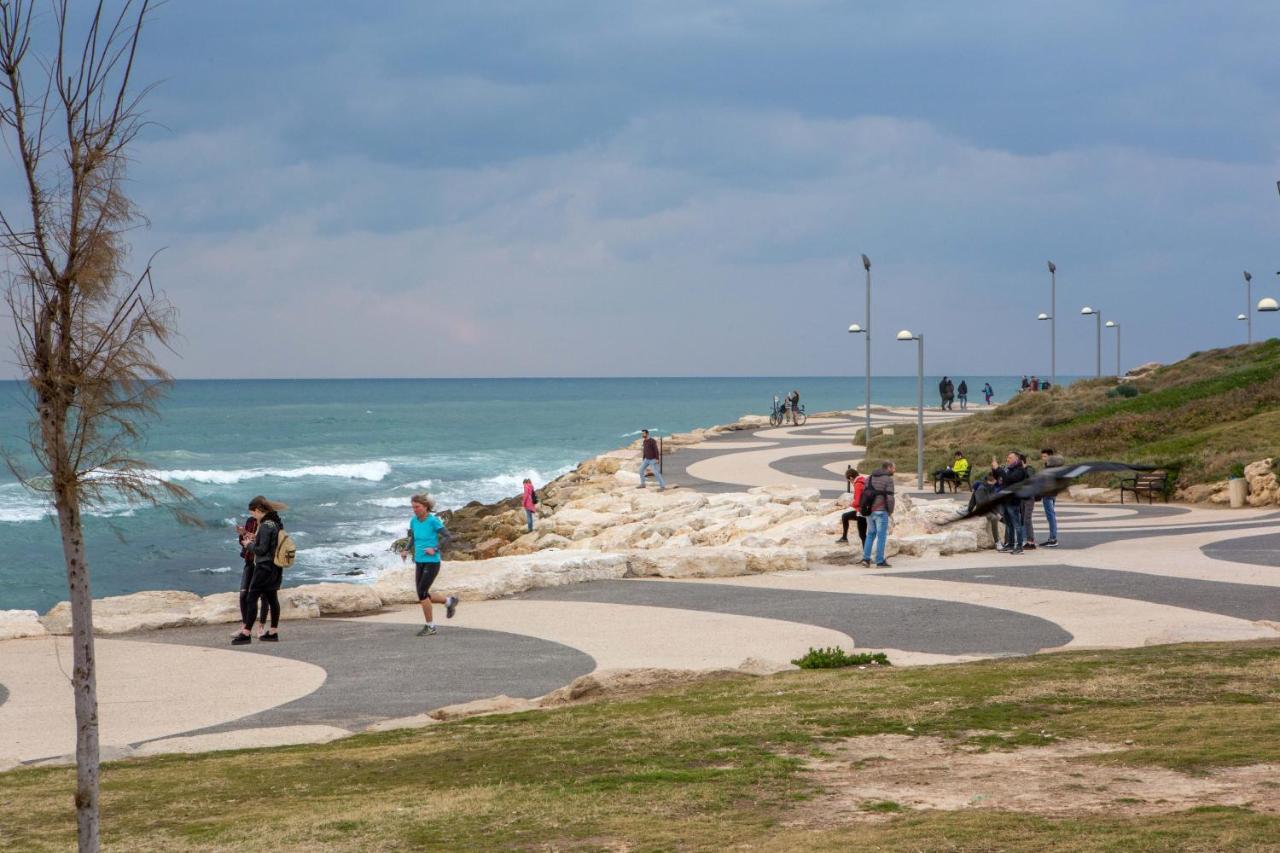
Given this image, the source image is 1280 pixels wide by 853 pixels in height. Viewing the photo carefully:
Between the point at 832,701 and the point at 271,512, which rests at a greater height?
the point at 271,512

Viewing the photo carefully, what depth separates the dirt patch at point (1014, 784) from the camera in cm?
716

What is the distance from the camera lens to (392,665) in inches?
558

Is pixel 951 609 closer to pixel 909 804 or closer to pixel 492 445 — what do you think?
pixel 909 804

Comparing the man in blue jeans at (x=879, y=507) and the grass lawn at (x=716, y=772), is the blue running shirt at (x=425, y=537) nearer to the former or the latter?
the grass lawn at (x=716, y=772)

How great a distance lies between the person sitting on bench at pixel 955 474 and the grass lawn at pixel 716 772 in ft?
66.0

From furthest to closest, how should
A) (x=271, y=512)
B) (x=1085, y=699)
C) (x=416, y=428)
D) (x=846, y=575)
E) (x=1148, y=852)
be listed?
(x=416, y=428)
(x=846, y=575)
(x=271, y=512)
(x=1085, y=699)
(x=1148, y=852)

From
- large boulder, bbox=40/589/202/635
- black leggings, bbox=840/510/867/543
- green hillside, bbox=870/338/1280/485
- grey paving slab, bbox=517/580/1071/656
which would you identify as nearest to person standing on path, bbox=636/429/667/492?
green hillside, bbox=870/338/1280/485

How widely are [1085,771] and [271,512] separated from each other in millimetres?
10399

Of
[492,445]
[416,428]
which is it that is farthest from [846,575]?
[416,428]

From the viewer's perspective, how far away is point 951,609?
663 inches

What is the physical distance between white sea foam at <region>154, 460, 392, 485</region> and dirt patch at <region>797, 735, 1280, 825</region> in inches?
2261

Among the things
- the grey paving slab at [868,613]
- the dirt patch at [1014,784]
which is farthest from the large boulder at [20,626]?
the dirt patch at [1014,784]

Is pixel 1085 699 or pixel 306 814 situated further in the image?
pixel 1085 699

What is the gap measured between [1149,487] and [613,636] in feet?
64.2
